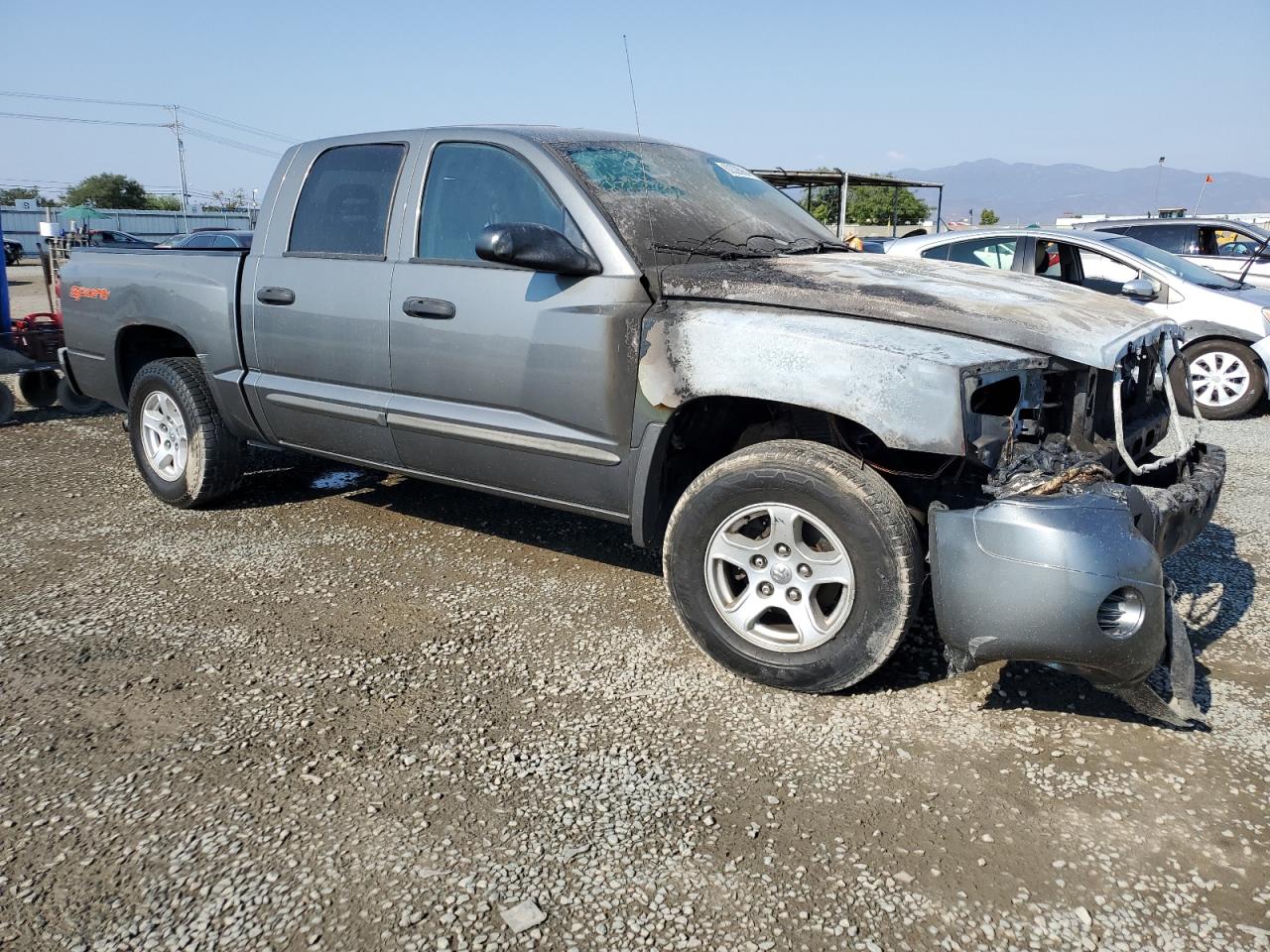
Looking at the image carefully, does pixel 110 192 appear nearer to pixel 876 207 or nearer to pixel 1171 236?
pixel 876 207

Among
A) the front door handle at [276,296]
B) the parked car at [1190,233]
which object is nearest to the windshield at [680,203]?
the front door handle at [276,296]

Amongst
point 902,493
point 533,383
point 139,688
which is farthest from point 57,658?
point 902,493

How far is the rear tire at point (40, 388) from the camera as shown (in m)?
7.97

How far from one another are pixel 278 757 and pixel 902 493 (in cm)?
215

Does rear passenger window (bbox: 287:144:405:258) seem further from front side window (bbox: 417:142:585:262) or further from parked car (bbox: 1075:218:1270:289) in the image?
parked car (bbox: 1075:218:1270:289)

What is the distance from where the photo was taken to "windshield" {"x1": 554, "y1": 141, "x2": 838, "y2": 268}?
3.66 meters

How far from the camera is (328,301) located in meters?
4.25

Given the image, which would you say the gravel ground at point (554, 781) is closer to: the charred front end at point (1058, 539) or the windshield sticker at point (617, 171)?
the charred front end at point (1058, 539)

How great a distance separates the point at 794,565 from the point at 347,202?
2610mm

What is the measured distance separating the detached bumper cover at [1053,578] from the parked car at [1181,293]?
570 centimetres

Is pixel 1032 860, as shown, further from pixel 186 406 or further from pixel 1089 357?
pixel 186 406

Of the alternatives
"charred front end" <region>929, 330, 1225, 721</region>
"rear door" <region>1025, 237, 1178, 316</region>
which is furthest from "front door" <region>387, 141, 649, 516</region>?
"rear door" <region>1025, 237, 1178, 316</region>

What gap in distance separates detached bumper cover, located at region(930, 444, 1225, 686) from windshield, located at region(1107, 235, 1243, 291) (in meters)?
6.54

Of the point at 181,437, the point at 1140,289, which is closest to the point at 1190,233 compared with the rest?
the point at 1140,289
